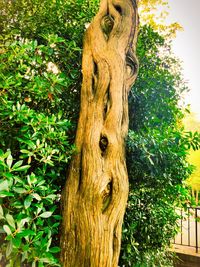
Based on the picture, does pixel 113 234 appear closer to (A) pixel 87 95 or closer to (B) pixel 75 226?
(B) pixel 75 226

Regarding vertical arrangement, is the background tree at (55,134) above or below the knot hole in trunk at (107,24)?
below

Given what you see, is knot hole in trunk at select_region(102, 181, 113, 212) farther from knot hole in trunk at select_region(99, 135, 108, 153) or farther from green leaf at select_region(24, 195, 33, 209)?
green leaf at select_region(24, 195, 33, 209)

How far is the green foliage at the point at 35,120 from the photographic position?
1333mm

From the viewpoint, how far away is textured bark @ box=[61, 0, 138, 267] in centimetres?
171

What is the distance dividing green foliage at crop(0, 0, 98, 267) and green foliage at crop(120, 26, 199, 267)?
82cm

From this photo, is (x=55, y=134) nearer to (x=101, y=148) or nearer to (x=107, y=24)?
(x=101, y=148)

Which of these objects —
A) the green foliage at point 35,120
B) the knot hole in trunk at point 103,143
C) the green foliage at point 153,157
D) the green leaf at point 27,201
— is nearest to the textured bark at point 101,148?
the knot hole in trunk at point 103,143

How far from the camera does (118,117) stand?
207 centimetres

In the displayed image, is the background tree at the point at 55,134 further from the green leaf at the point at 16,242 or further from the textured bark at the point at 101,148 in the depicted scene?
the textured bark at the point at 101,148

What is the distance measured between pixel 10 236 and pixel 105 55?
1.90m

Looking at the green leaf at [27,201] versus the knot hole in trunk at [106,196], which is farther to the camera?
the knot hole in trunk at [106,196]

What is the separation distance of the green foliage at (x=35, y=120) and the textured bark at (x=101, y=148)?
153mm

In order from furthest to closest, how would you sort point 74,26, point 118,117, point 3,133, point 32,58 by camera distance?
point 74,26
point 118,117
point 32,58
point 3,133

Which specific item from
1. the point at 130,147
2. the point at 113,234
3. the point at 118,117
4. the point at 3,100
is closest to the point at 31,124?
the point at 3,100
